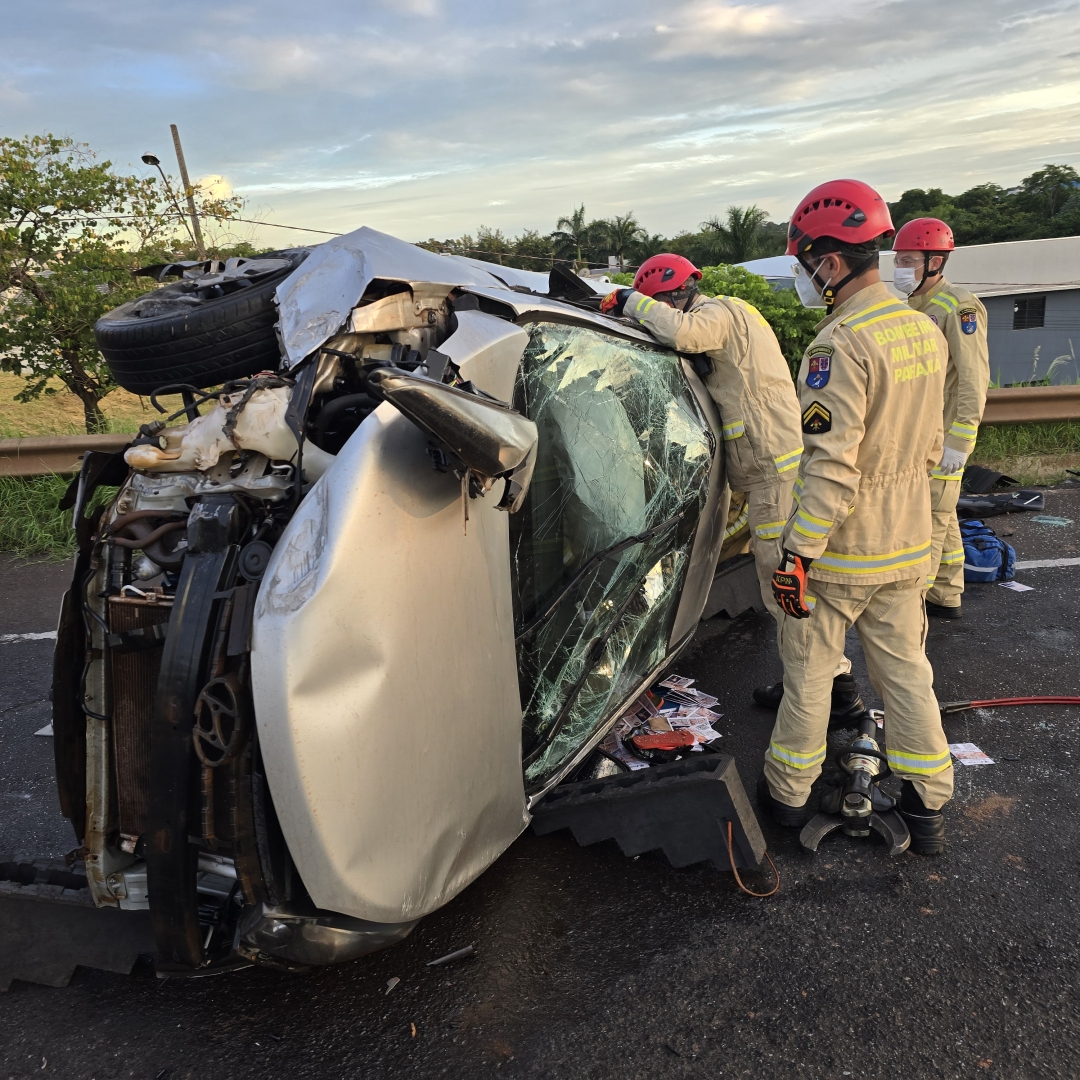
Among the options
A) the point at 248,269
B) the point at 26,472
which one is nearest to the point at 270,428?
the point at 248,269

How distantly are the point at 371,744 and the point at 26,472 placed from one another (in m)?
5.26

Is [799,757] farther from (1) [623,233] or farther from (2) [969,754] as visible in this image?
(1) [623,233]

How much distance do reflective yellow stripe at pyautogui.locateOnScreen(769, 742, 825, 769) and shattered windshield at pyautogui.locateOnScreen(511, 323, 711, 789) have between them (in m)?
0.50

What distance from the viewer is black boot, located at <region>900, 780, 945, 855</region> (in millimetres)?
2533

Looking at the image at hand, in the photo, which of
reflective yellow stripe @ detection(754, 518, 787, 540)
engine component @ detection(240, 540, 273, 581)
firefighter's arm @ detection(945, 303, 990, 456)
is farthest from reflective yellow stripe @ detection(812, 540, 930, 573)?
firefighter's arm @ detection(945, 303, 990, 456)

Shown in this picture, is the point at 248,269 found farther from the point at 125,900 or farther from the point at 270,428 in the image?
the point at 125,900

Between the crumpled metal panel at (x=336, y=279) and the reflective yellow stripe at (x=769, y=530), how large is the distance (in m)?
1.94

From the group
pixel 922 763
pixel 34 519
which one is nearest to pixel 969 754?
pixel 922 763

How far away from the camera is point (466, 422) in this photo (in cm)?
157

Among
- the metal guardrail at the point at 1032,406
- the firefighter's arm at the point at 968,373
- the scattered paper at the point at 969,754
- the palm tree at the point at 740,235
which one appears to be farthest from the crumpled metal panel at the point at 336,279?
the palm tree at the point at 740,235

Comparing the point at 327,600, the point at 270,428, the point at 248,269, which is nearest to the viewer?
the point at 327,600

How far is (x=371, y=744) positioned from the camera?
1570 mm

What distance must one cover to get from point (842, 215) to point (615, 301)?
1.11m

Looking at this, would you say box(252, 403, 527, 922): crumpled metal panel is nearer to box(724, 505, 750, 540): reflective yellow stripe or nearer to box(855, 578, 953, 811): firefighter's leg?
box(855, 578, 953, 811): firefighter's leg
